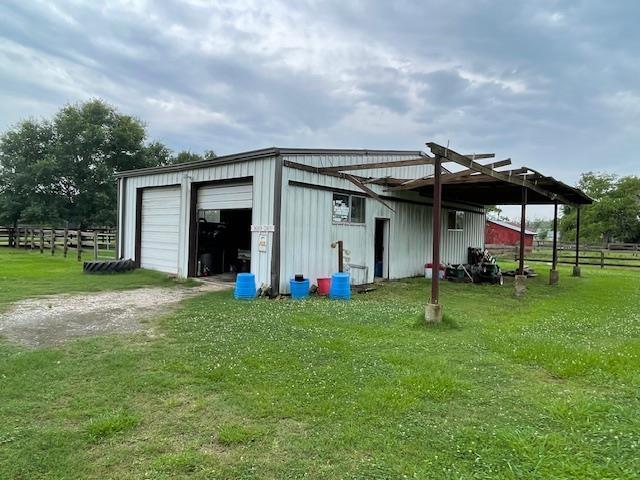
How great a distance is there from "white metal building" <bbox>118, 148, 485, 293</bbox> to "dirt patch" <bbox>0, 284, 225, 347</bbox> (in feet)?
7.87

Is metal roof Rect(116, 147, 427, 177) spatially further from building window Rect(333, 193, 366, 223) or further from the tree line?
the tree line

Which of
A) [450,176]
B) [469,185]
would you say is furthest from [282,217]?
[469,185]

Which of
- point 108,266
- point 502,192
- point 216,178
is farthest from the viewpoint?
point 502,192

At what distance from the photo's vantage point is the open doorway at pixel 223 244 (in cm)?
1259

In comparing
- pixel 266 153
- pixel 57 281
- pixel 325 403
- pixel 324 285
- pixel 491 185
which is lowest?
pixel 325 403

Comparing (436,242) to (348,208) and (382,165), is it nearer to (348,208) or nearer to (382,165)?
(382,165)

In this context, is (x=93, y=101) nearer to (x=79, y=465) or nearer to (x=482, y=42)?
(x=482, y=42)

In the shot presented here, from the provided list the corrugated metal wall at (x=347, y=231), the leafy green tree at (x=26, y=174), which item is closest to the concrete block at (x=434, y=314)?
the corrugated metal wall at (x=347, y=231)

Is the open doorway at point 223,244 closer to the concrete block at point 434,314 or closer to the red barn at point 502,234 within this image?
the concrete block at point 434,314

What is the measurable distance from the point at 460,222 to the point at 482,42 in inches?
296

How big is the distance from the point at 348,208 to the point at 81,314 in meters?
6.81

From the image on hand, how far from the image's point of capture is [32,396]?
352 centimetres

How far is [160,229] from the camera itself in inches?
516

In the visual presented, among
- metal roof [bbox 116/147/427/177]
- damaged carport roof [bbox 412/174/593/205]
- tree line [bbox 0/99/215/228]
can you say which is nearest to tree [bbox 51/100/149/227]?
tree line [bbox 0/99/215/228]
